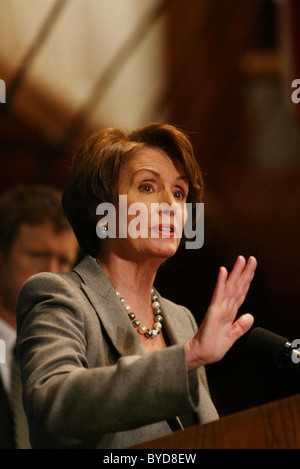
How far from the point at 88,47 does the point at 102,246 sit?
996mm

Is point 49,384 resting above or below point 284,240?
below

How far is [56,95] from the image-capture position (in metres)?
2.23

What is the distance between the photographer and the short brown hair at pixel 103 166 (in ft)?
4.68

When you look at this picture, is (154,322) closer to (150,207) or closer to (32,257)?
(150,207)

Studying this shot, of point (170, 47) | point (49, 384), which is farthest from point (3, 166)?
point (49, 384)

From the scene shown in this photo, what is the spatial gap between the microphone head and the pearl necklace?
22cm

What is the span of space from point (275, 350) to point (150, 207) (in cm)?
40

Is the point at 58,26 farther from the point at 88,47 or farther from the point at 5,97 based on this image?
the point at 5,97

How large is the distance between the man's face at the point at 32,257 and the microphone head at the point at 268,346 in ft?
3.55

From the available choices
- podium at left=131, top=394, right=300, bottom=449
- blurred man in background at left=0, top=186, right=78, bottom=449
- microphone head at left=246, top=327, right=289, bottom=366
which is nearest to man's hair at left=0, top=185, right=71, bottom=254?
blurred man in background at left=0, top=186, right=78, bottom=449

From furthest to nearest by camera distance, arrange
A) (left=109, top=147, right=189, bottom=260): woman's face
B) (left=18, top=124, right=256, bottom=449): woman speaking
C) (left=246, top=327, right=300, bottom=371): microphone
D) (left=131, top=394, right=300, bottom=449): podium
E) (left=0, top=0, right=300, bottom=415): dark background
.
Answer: (left=0, top=0, right=300, bottom=415): dark background < (left=109, top=147, right=189, bottom=260): woman's face < (left=246, top=327, right=300, bottom=371): microphone < (left=18, top=124, right=256, bottom=449): woman speaking < (left=131, top=394, right=300, bottom=449): podium

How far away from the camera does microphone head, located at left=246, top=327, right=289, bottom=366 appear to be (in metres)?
1.27

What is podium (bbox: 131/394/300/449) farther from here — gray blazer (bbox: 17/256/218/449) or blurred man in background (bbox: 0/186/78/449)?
blurred man in background (bbox: 0/186/78/449)

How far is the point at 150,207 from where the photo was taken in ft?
4.58
